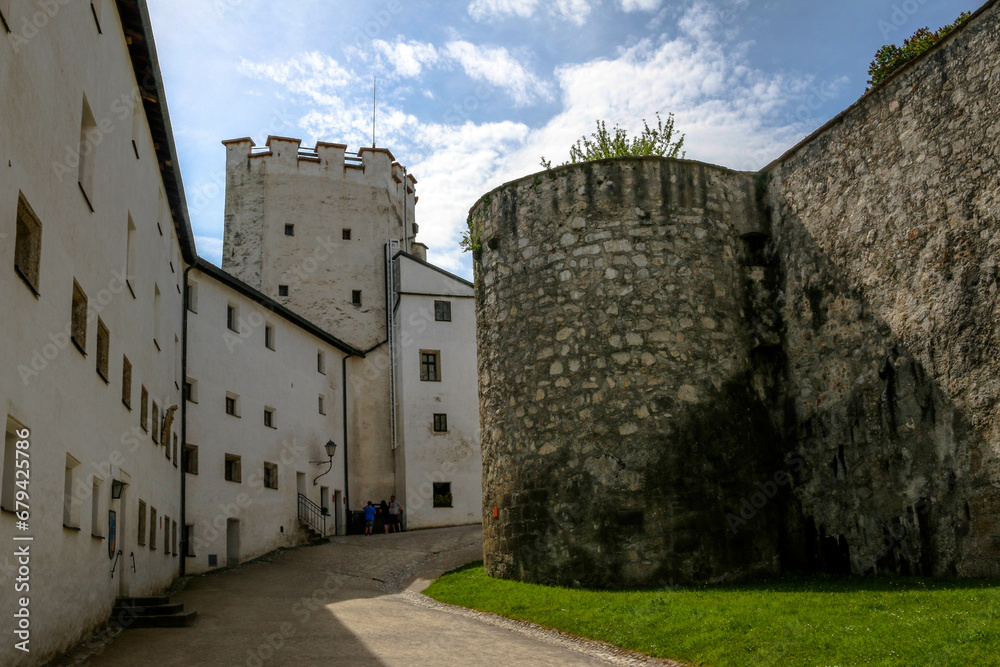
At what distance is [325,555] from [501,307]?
12.7 meters

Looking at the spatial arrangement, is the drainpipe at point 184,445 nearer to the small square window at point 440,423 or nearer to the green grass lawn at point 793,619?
the green grass lawn at point 793,619

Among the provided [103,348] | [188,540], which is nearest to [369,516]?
[188,540]

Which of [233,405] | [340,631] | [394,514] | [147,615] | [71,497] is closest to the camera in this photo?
[71,497]

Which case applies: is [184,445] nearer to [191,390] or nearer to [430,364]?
[191,390]

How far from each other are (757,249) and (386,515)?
2214 cm

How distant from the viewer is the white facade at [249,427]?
23781 millimetres

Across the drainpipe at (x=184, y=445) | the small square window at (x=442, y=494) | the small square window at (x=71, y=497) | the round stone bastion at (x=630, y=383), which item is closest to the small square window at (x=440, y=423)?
the small square window at (x=442, y=494)

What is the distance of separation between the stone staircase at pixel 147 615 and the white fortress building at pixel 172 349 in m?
0.24

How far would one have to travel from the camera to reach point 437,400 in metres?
34.9

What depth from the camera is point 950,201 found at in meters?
10.7

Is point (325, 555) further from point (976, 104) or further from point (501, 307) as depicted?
point (976, 104)

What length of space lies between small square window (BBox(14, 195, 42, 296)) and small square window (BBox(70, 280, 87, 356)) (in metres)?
1.92

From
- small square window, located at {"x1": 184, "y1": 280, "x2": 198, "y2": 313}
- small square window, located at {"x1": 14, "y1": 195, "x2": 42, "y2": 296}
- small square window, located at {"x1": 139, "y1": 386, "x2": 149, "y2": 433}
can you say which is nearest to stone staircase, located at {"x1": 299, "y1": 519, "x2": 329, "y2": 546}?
small square window, located at {"x1": 184, "y1": 280, "x2": 198, "y2": 313}

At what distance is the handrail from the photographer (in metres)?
29.3
